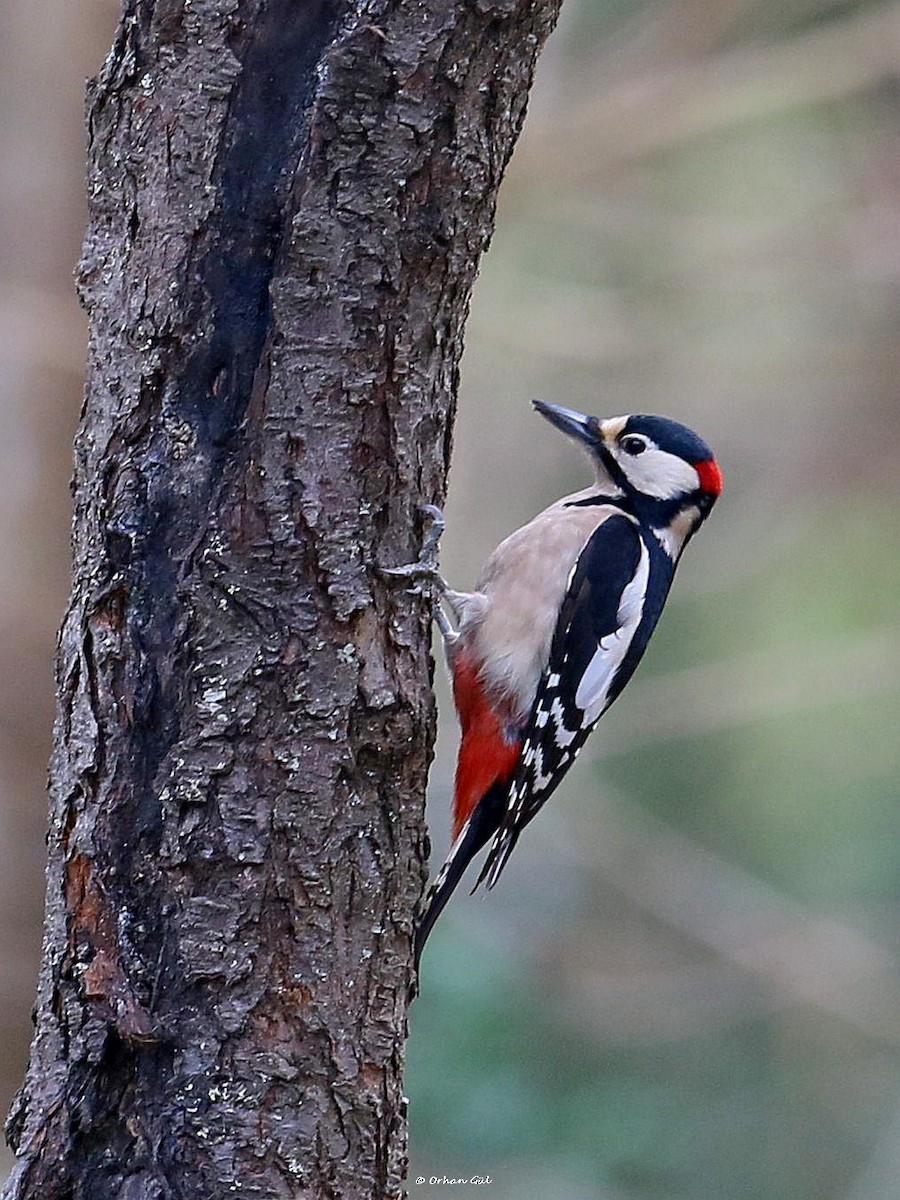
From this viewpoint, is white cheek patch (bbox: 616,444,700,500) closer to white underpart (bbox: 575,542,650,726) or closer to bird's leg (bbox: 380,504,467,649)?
white underpart (bbox: 575,542,650,726)

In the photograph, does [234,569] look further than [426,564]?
No

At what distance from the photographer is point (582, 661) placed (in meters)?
3.25

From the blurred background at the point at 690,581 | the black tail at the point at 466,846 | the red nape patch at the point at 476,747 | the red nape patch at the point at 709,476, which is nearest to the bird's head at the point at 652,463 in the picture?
the red nape patch at the point at 709,476

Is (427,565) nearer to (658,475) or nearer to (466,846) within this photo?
(466,846)

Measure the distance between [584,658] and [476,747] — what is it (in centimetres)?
31

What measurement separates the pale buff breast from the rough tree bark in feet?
3.81

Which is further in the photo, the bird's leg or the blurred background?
the blurred background

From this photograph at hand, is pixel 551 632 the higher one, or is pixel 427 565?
pixel 427 565

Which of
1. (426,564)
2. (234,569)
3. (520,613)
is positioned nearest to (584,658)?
(520,613)

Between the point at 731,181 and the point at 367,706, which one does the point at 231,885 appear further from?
the point at 731,181

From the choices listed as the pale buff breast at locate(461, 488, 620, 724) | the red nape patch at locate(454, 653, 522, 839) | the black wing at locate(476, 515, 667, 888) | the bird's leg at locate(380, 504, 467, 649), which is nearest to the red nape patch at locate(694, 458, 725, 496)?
the black wing at locate(476, 515, 667, 888)

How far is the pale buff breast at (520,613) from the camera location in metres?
3.22

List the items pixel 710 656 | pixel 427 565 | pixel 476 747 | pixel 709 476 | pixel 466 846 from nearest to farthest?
pixel 427 565, pixel 466 846, pixel 476 747, pixel 709 476, pixel 710 656

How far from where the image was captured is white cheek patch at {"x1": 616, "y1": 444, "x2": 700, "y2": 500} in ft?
11.4
